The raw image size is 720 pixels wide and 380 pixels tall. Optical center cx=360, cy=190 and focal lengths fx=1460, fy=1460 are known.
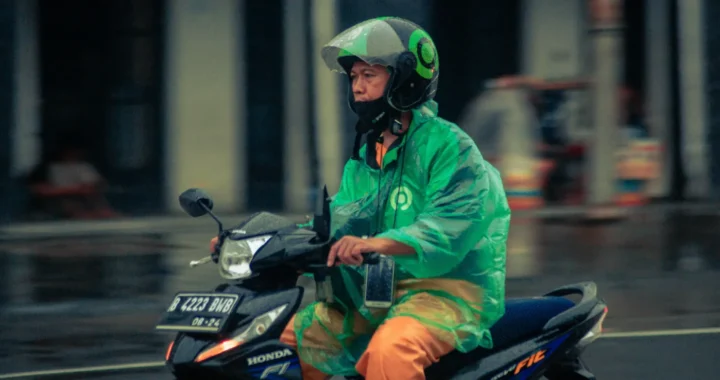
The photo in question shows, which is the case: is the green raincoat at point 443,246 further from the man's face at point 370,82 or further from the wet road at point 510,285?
the wet road at point 510,285

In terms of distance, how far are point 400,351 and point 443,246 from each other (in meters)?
0.32

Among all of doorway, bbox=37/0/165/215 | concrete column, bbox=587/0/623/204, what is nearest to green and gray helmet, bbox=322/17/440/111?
concrete column, bbox=587/0/623/204

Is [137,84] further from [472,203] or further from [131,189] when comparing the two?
[472,203]

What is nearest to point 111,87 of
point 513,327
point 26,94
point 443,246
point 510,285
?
point 26,94

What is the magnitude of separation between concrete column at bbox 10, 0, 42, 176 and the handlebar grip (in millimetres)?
13339

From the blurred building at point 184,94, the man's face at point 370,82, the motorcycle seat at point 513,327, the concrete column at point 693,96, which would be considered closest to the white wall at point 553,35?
the blurred building at point 184,94

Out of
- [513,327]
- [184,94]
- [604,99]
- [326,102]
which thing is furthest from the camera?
[184,94]

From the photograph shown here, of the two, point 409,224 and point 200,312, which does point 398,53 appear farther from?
point 200,312

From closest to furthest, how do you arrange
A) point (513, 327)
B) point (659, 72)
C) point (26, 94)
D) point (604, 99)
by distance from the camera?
point (513, 327), point (604, 99), point (26, 94), point (659, 72)

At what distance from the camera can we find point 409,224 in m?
4.36

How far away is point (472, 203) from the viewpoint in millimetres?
→ 4227

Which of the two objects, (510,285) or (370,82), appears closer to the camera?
(370,82)

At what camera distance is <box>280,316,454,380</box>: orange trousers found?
4125mm

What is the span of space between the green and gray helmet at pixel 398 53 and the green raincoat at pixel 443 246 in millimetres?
116
